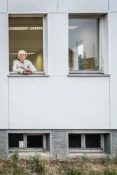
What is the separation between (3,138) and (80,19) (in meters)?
3.57

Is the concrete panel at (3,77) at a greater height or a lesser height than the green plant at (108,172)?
greater

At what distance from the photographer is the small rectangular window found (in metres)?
9.27

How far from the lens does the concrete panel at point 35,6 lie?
29.0 feet

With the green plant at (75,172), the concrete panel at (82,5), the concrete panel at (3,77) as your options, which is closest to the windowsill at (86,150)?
the green plant at (75,172)

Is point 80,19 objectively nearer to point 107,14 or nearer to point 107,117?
point 107,14

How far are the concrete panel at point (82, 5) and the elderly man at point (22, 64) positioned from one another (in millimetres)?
1448

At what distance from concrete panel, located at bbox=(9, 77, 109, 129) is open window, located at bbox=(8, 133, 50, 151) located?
0.48 m

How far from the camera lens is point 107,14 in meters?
8.94

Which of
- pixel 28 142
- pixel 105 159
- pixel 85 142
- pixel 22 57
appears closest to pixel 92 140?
pixel 85 142

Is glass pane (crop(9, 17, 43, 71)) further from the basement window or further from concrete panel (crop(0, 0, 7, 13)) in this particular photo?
the basement window

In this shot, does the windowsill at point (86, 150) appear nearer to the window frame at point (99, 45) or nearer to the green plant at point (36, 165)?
the green plant at point (36, 165)

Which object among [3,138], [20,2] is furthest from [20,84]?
[20,2]

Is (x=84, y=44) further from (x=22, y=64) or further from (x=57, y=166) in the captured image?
(x=57, y=166)

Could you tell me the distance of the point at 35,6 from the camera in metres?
8.85
